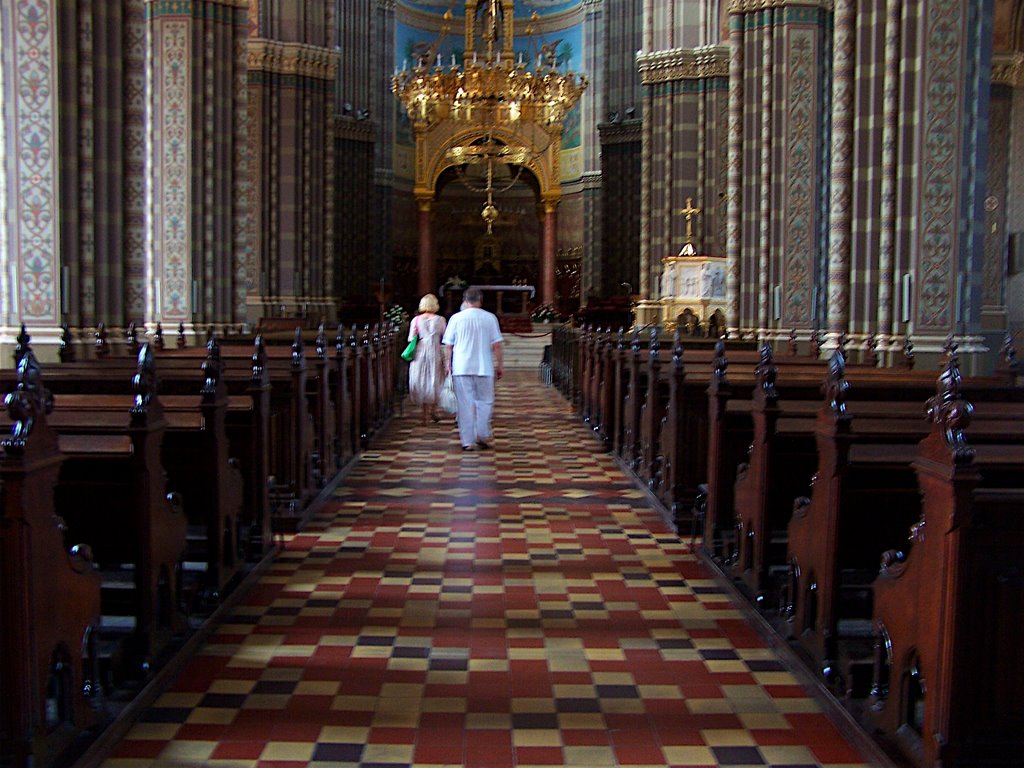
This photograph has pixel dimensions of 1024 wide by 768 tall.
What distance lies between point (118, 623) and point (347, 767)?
6.09 ft

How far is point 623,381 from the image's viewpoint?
12.5m

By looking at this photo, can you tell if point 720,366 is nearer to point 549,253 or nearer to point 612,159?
point 612,159

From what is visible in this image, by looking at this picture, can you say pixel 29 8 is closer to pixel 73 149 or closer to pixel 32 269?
pixel 73 149

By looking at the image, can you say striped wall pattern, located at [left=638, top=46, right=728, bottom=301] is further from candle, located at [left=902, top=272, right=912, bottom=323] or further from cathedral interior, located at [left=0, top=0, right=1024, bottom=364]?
candle, located at [left=902, top=272, right=912, bottom=323]

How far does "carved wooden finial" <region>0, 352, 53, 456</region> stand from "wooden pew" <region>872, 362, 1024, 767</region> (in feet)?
10.0

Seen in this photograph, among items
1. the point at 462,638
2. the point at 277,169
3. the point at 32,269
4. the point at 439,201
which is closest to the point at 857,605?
the point at 462,638

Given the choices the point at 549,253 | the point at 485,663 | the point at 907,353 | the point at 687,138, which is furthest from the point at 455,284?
the point at 485,663

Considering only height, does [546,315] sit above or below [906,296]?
below

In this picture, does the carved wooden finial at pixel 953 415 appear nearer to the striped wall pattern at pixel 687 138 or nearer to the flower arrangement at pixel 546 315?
the striped wall pattern at pixel 687 138

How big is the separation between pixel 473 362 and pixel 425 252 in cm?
2617

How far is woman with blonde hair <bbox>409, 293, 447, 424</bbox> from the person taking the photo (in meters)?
14.5

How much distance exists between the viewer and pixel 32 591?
3756 mm

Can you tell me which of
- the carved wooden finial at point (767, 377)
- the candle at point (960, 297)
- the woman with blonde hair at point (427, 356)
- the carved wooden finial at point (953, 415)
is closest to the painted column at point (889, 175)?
the candle at point (960, 297)

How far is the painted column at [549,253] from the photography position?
3756 centimetres
